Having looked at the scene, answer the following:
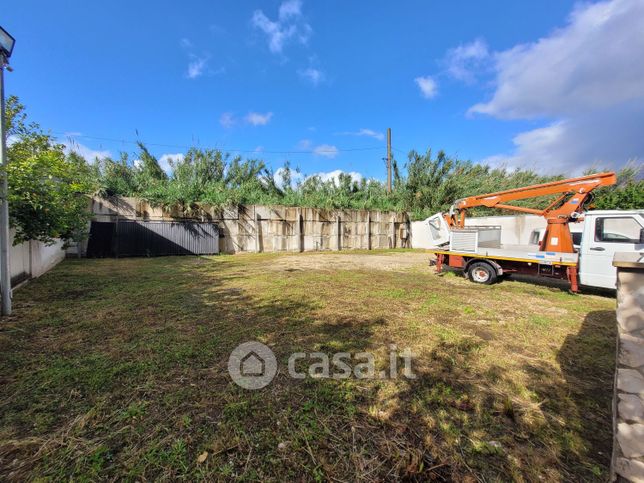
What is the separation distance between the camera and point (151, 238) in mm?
11242

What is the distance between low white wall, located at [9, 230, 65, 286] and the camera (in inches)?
203

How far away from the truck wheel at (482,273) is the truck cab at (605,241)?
1.57 m

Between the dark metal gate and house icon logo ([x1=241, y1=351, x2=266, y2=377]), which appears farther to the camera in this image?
the dark metal gate

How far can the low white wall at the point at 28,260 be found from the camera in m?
5.16

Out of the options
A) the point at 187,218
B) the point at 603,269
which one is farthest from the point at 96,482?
the point at 187,218

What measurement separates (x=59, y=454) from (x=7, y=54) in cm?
511

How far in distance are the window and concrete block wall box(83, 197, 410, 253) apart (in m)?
11.1

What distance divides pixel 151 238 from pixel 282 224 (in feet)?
19.0

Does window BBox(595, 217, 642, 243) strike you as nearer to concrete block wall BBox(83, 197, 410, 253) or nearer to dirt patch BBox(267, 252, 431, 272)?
dirt patch BBox(267, 252, 431, 272)

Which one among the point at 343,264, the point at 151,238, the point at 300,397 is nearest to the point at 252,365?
the point at 300,397

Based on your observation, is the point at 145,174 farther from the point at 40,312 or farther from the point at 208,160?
the point at 40,312

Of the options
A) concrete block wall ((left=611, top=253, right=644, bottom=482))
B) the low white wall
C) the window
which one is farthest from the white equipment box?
the low white wall

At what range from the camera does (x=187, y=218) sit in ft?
40.1

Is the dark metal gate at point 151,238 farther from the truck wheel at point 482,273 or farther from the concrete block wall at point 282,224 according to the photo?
the truck wheel at point 482,273
